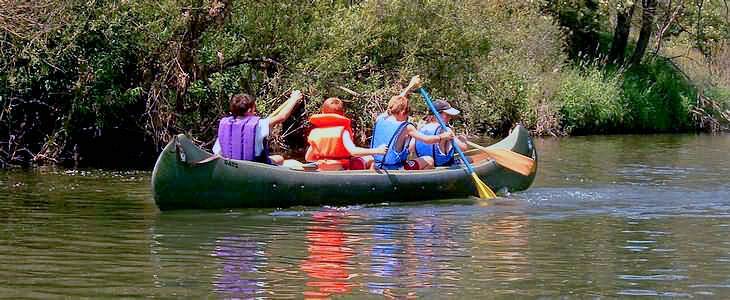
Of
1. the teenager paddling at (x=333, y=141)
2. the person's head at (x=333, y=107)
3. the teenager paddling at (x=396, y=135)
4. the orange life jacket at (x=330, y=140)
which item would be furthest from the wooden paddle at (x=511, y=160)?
the person's head at (x=333, y=107)

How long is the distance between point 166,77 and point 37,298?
373 inches

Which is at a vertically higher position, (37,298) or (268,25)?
(268,25)

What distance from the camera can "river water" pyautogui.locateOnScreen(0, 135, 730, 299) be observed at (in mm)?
6844

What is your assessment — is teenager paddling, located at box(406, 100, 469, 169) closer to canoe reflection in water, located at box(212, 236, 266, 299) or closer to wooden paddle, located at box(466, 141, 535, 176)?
wooden paddle, located at box(466, 141, 535, 176)

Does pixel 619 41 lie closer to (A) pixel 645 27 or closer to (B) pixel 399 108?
(A) pixel 645 27

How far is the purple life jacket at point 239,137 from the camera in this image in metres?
10.5

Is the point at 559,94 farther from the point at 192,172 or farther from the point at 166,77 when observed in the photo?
the point at 192,172

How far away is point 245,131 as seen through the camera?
1052 cm

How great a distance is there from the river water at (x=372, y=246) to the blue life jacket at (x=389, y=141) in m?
0.54

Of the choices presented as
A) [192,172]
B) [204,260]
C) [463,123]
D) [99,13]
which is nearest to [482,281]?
[204,260]

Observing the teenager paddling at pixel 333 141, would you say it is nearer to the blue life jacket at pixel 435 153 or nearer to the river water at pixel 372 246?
the river water at pixel 372 246

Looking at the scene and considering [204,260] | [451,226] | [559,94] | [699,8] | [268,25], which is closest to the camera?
[204,260]

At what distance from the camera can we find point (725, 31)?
96.1 ft

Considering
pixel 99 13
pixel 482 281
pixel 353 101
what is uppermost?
pixel 99 13
